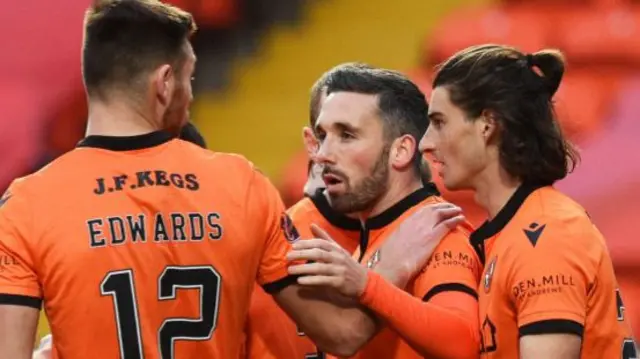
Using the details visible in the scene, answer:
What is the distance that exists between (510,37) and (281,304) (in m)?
4.57

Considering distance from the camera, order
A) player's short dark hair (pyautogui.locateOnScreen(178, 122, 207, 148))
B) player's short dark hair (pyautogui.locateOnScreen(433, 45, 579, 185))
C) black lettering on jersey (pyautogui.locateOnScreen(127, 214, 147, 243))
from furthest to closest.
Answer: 1. player's short dark hair (pyautogui.locateOnScreen(178, 122, 207, 148))
2. player's short dark hair (pyautogui.locateOnScreen(433, 45, 579, 185))
3. black lettering on jersey (pyautogui.locateOnScreen(127, 214, 147, 243))

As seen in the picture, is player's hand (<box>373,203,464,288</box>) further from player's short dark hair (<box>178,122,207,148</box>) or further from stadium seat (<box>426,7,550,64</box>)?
stadium seat (<box>426,7,550,64</box>)

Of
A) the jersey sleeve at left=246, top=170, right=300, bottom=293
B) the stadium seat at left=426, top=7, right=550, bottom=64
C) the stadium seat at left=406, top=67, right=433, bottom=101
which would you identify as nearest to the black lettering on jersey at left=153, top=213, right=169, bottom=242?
the jersey sleeve at left=246, top=170, right=300, bottom=293

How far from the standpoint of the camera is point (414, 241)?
9.77 ft

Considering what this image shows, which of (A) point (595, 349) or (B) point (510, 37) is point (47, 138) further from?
(A) point (595, 349)

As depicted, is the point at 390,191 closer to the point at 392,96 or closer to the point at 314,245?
the point at 392,96

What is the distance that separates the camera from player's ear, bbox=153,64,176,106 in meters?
2.63

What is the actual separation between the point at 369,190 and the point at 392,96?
269mm

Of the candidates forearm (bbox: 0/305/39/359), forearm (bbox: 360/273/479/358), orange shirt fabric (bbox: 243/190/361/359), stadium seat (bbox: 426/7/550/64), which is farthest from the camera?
stadium seat (bbox: 426/7/550/64)

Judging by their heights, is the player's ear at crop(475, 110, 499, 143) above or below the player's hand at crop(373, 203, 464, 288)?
above

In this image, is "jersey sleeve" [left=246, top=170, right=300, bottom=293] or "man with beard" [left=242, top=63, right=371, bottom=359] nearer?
"jersey sleeve" [left=246, top=170, right=300, bottom=293]

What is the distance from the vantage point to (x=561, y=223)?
107 inches

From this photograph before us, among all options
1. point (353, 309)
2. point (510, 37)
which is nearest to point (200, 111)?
point (510, 37)

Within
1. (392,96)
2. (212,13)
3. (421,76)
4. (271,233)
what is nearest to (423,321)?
(271,233)
